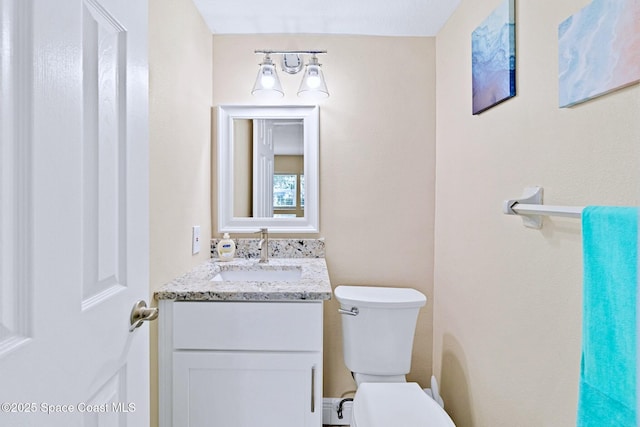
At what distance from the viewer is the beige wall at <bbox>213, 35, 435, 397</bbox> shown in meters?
1.93

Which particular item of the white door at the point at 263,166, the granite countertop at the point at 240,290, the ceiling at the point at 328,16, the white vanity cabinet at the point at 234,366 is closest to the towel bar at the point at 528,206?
the granite countertop at the point at 240,290

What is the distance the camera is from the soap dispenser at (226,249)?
1.82 metres

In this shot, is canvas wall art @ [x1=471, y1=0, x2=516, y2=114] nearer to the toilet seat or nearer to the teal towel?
the teal towel

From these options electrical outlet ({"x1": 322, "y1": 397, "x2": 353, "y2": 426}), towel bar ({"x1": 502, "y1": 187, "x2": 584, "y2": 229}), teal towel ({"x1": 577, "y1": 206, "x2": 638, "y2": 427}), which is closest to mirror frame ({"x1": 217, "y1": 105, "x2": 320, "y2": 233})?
electrical outlet ({"x1": 322, "y1": 397, "x2": 353, "y2": 426})

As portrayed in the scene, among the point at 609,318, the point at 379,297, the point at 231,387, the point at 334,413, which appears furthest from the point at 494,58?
the point at 334,413

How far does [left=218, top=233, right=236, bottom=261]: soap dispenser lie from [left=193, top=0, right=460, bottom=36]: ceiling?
1129mm

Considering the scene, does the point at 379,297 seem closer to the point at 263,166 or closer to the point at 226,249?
the point at 226,249

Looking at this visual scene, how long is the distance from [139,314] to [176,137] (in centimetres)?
86

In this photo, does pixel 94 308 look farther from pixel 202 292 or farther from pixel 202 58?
pixel 202 58

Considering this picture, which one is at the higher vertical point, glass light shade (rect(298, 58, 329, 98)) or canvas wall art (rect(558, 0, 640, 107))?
glass light shade (rect(298, 58, 329, 98))

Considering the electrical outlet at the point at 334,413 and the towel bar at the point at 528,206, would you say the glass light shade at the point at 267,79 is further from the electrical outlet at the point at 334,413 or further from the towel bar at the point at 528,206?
the electrical outlet at the point at 334,413

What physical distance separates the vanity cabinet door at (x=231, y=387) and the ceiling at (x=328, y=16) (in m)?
1.57

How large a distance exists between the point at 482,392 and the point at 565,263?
29.4 inches

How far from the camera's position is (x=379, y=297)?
165cm
